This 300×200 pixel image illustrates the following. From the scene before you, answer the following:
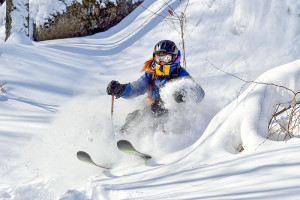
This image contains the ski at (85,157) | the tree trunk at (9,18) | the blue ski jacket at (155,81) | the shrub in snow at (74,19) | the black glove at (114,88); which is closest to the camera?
the ski at (85,157)

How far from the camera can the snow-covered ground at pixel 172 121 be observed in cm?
226

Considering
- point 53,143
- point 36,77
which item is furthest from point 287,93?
point 36,77

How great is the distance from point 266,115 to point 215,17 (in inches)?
254

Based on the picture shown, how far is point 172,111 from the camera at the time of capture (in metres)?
4.05

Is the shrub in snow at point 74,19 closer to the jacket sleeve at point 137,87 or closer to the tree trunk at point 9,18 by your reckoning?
the tree trunk at point 9,18

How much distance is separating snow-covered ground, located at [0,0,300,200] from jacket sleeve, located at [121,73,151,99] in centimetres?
20

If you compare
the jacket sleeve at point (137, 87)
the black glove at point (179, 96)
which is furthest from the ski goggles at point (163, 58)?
the black glove at point (179, 96)

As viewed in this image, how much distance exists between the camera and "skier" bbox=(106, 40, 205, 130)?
4.12 meters

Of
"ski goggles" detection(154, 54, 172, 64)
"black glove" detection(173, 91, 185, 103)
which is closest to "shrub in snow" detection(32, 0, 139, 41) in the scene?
"ski goggles" detection(154, 54, 172, 64)

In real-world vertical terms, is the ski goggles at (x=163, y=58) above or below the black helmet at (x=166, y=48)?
below

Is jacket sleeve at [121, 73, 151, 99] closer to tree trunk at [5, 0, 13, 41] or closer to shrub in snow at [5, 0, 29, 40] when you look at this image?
shrub in snow at [5, 0, 29, 40]

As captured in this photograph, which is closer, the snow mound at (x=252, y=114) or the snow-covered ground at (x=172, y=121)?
the snow-covered ground at (x=172, y=121)

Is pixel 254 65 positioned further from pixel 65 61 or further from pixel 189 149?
pixel 65 61

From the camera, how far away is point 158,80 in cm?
448
